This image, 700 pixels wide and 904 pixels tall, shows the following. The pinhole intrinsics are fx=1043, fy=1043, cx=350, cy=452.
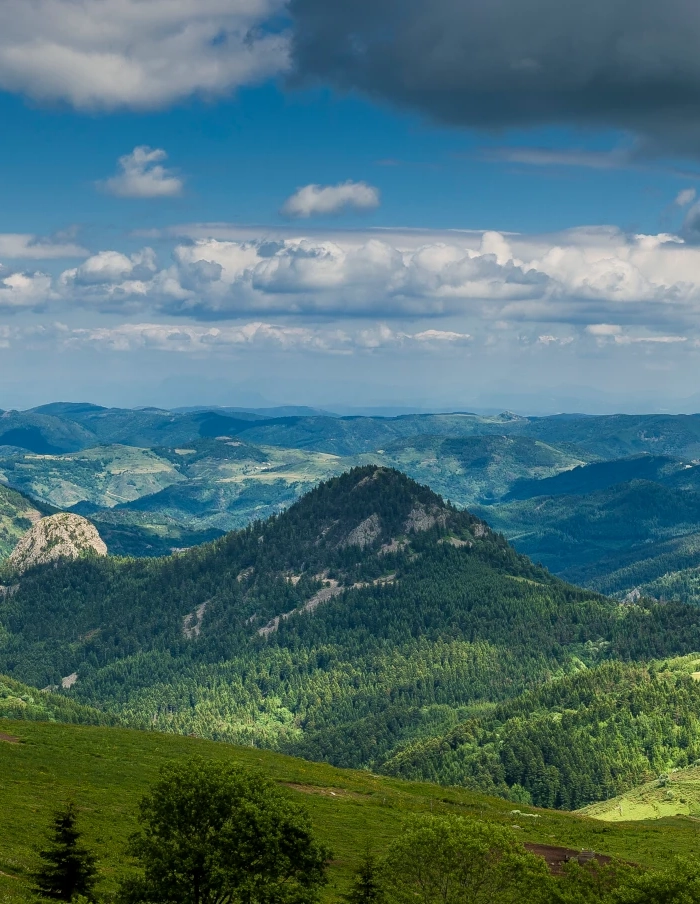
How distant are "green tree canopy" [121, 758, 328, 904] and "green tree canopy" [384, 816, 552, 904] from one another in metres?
8.08

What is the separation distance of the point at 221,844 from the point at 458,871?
23.1m

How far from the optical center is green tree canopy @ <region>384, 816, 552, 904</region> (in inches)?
3866

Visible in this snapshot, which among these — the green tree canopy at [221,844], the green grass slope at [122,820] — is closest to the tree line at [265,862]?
the green tree canopy at [221,844]

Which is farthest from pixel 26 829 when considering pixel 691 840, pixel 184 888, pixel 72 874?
pixel 691 840

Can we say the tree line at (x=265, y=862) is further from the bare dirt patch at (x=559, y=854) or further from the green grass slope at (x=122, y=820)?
the bare dirt patch at (x=559, y=854)

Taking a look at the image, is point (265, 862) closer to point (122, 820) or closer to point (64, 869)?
point (64, 869)

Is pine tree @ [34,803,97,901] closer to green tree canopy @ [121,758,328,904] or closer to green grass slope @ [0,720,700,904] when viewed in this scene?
green tree canopy @ [121,758,328,904]

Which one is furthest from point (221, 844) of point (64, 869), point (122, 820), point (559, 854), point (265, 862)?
point (559, 854)

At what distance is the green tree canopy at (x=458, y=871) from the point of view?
98188 mm

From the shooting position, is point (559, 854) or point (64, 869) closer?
point (64, 869)

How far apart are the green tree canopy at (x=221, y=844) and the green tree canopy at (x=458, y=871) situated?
8081mm

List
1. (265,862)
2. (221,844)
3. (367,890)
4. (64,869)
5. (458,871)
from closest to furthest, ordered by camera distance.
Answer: (221,844) → (265,862) → (64,869) → (367,890) → (458,871)

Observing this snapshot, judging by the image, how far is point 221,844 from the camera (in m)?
92.0

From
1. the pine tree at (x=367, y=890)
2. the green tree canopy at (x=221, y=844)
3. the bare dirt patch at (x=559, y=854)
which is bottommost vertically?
the bare dirt patch at (x=559, y=854)
